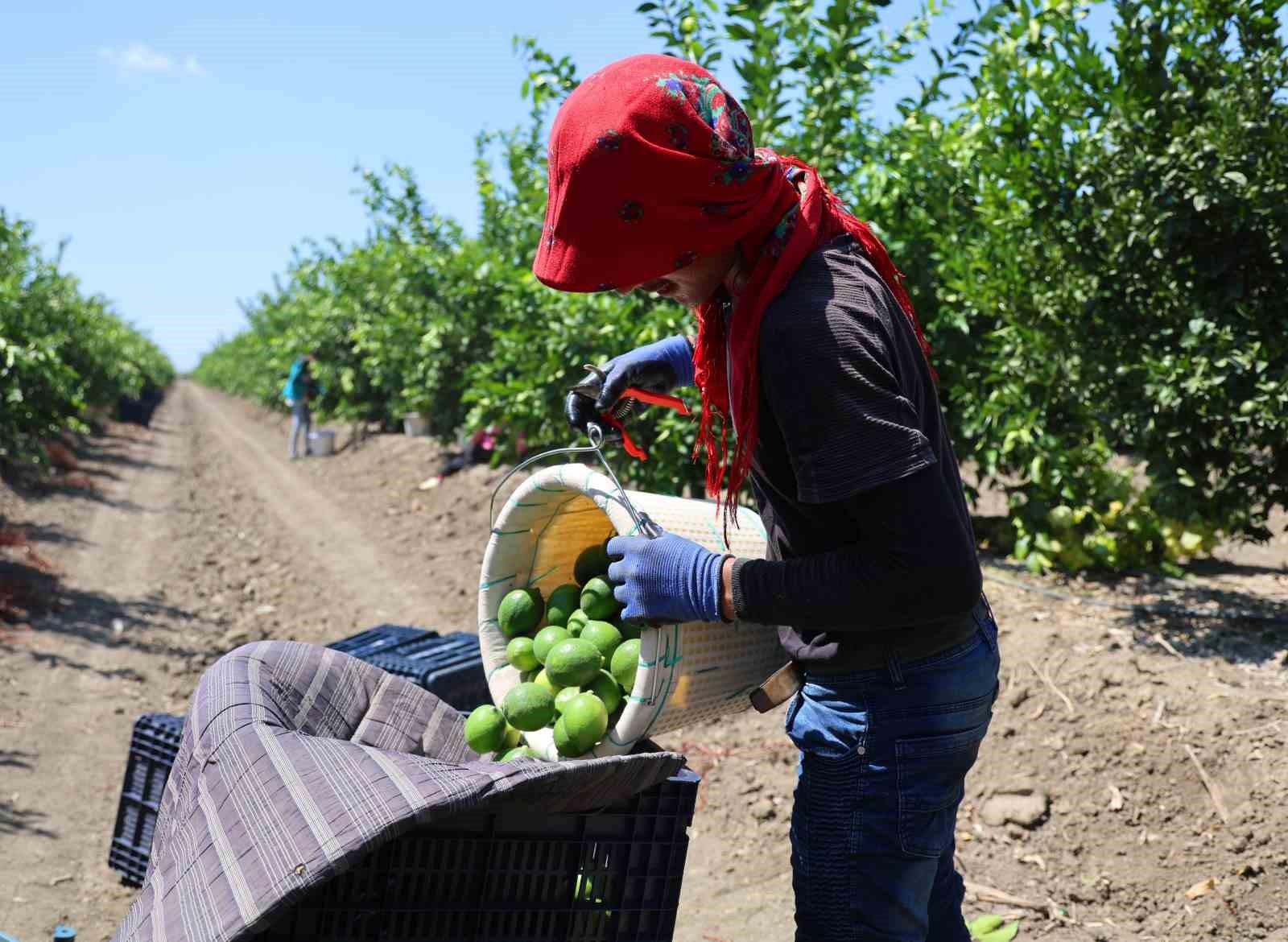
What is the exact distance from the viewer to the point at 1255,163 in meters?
3.85

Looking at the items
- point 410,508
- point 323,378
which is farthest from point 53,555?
point 323,378

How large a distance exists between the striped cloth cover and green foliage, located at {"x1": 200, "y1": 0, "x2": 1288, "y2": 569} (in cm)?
334

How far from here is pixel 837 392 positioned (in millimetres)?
1438

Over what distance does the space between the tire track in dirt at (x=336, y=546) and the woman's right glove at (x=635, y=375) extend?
4.43 m

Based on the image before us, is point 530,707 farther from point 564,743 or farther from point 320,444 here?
point 320,444

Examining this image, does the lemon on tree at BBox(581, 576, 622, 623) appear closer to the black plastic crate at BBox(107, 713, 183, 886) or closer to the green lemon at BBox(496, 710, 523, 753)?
the green lemon at BBox(496, 710, 523, 753)

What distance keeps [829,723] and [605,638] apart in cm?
54

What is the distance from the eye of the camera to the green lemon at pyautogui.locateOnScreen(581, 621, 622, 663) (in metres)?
2.11

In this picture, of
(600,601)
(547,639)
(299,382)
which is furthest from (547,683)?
(299,382)

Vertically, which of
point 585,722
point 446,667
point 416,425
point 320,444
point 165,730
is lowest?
point 165,730

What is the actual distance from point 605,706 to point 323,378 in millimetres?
16982

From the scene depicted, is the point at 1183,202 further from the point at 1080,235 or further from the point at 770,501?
the point at 770,501

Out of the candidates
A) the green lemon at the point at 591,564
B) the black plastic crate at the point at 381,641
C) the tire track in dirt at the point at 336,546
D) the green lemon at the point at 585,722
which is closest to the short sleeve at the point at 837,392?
the green lemon at the point at 585,722

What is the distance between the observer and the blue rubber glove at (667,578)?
5.67 ft
